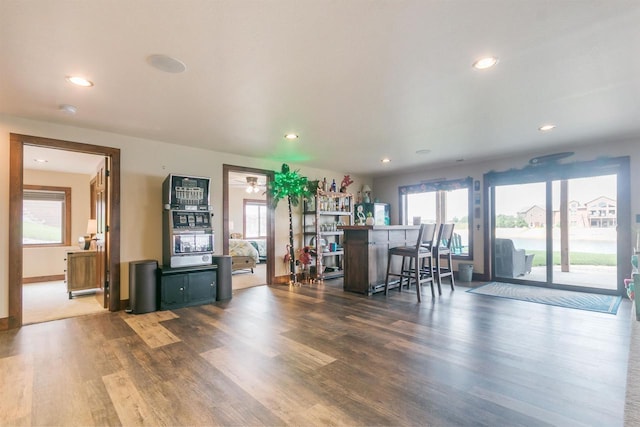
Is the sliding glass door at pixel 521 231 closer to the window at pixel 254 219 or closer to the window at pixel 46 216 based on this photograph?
the window at pixel 254 219

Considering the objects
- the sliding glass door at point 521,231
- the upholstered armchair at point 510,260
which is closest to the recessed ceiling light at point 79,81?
the sliding glass door at point 521,231

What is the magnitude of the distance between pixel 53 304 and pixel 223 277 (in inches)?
95.4

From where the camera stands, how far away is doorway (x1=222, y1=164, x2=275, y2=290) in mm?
5410

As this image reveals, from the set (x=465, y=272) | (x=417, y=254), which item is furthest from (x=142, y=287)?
(x=465, y=272)

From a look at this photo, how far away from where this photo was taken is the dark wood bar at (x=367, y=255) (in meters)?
4.79

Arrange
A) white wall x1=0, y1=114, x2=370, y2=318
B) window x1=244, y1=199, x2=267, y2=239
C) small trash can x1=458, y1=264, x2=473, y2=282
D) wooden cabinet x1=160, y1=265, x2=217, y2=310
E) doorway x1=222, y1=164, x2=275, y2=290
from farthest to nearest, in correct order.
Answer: window x1=244, y1=199, x2=267, y2=239 < small trash can x1=458, y1=264, x2=473, y2=282 < doorway x1=222, y1=164, x2=275, y2=290 < wooden cabinet x1=160, y1=265, x2=217, y2=310 < white wall x1=0, y1=114, x2=370, y2=318

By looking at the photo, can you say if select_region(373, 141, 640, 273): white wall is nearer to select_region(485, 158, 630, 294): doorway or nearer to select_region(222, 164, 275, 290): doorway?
select_region(485, 158, 630, 294): doorway

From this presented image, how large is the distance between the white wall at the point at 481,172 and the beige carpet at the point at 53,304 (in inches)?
245

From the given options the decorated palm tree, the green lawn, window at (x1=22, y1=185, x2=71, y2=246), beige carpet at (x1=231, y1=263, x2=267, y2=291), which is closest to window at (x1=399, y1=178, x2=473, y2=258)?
the green lawn

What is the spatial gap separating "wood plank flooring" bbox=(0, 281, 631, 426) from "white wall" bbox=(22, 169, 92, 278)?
146 inches

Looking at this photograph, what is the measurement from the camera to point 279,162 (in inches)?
233

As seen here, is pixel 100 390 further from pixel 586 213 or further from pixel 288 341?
pixel 586 213

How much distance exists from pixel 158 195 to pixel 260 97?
250cm

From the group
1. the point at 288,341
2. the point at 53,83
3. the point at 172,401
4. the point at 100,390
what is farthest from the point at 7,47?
the point at 288,341
